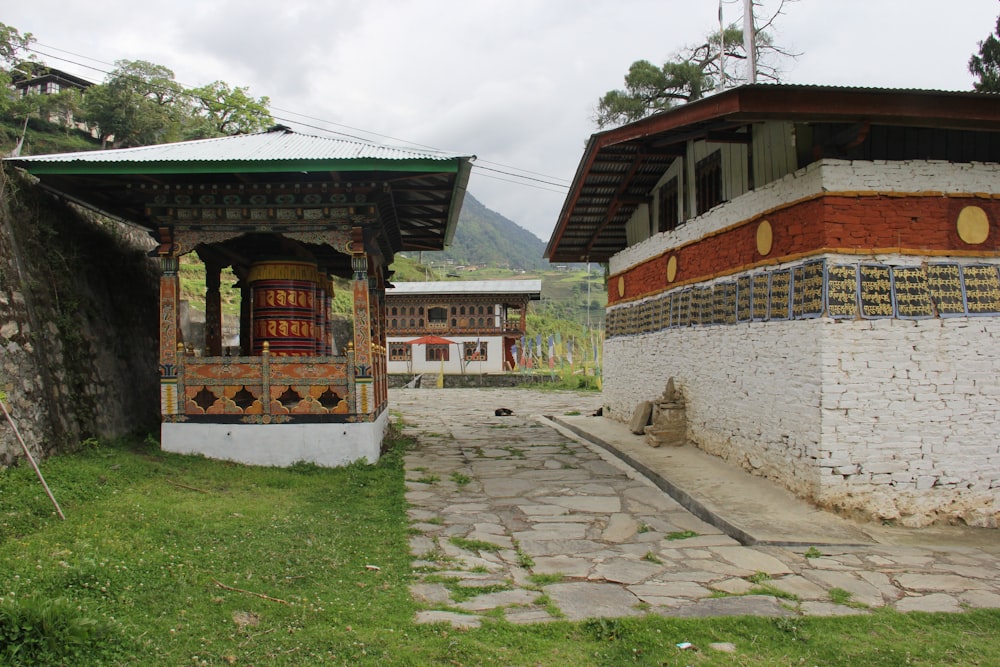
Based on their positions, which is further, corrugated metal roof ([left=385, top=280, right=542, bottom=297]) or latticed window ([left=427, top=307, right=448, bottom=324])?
latticed window ([left=427, top=307, right=448, bottom=324])

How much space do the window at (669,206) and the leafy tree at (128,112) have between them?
1398 inches

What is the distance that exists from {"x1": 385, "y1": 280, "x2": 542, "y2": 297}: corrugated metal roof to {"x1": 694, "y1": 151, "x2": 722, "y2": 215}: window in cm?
2791

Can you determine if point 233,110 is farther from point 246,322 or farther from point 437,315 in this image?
point 246,322

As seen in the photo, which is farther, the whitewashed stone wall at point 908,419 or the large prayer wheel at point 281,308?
the large prayer wheel at point 281,308

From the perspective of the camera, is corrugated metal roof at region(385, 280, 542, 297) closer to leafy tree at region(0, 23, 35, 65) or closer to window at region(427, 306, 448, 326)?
window at region(427, 306, 448, 326)

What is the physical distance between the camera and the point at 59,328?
315 inches

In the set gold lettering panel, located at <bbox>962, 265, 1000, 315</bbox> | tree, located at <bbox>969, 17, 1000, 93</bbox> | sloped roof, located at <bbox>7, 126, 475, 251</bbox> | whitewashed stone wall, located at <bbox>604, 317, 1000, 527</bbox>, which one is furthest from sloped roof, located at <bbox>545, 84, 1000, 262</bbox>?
tree, located at <bbox>969, 17, 1000, 93</bbox>

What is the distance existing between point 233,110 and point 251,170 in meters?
36.4

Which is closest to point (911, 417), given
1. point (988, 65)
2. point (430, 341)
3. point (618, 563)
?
point (618, 563)

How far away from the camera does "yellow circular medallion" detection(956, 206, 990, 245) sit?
6770 mm

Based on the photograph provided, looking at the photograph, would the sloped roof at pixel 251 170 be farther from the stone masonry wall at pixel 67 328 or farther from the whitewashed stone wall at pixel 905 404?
the whitewashed stone wall at pixel 905 404

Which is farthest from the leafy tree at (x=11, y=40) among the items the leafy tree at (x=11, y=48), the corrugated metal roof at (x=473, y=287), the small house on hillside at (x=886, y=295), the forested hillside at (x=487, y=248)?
the forested hillside at (x=487, y=248)

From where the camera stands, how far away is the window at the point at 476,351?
39.3 meters

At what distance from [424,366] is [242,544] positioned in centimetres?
3421
